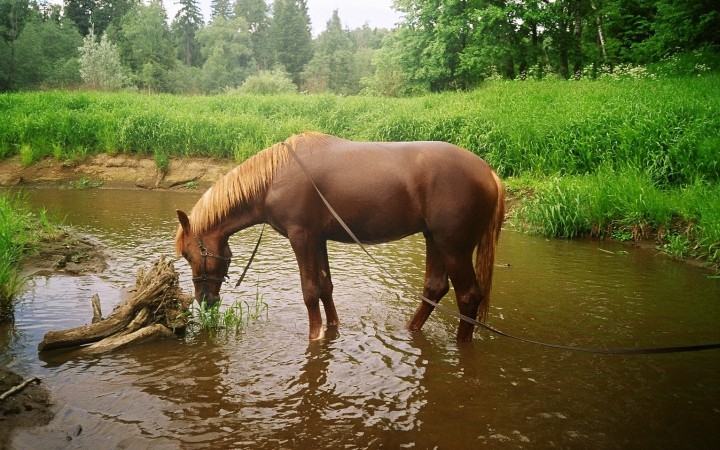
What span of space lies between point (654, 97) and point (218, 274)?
11.4 meters

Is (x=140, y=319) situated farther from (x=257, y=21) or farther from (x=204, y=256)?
(x=257, y=21)

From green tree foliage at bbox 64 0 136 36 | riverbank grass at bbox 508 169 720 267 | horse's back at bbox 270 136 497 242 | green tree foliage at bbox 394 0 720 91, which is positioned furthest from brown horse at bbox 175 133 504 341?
green tree foliage at bbox 64 0 136 36

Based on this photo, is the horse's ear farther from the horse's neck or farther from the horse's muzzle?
the horse's muzzle

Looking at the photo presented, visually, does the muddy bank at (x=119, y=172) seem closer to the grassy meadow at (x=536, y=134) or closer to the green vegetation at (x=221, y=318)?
the grassy meadow at (x=536, y=134)

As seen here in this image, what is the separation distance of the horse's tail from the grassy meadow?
422cm

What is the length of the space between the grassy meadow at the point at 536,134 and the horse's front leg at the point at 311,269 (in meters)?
5.53

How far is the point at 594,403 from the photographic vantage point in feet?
10.8

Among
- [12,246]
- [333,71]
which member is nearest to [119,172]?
[12,246]

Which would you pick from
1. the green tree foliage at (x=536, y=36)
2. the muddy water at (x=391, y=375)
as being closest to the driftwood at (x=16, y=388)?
the muddy water at (x=391, y=375)

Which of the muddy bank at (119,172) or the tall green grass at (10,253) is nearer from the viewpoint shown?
the tall green grass at (10,253)

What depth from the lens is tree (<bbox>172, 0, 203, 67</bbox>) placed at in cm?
6462

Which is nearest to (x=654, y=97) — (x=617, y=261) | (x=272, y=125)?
(x=617, y=261)

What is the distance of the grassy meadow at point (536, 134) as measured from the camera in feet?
26.5

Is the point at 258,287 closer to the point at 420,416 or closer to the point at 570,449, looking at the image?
the point at 420,416
